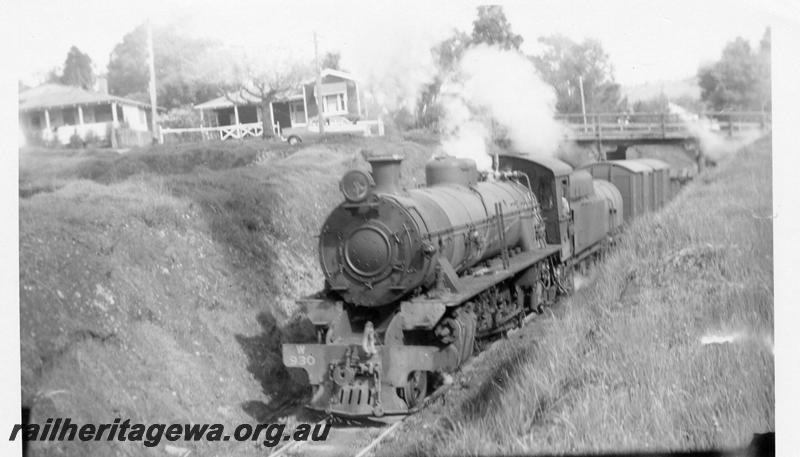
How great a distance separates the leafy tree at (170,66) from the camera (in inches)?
393

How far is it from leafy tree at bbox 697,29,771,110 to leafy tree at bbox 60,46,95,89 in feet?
24.5

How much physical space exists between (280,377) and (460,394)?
2.86 metres

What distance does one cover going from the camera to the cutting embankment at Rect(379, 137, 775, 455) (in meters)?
6.50

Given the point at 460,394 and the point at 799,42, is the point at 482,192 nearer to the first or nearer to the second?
the point at 460,394

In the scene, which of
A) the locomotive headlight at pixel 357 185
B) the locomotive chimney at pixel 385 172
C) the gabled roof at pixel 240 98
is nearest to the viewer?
the locomotive headlight at pixel 357 185

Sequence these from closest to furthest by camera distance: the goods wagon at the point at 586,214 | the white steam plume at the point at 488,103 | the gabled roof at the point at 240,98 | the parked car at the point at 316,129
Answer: the white steam plume at the point at 488,103
the goods wagon at the point at 586,214
the gabled roof at the point at 240,98
the parked car at the point at 316,129

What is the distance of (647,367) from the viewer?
7137 millimetres

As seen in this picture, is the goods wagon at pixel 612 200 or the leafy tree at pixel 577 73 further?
the goods wagon at pixel 612 200

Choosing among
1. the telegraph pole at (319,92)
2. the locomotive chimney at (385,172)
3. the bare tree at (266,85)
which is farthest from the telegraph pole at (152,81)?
the locomotive chimney at (385,172)

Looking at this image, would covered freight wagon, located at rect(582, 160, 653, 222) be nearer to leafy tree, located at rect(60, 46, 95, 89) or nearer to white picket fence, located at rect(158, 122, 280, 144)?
white picket fence, located at rect(158, 122, 280, 144)

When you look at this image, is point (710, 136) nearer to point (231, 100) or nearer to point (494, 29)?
point (494, 29)

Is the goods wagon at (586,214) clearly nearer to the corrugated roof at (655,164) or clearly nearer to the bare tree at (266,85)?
the corrugated roof at (655,164)

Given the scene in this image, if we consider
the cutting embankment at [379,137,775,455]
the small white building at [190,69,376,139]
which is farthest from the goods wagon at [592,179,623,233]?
the cutting embankment at [379,137,775,455]

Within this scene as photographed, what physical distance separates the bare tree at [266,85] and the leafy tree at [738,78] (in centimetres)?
648
